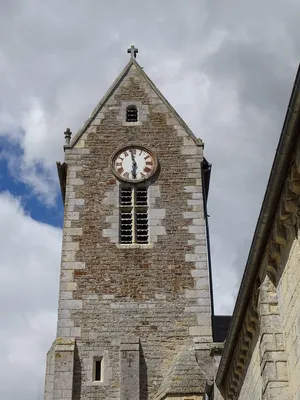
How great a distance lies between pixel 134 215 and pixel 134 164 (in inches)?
61.2

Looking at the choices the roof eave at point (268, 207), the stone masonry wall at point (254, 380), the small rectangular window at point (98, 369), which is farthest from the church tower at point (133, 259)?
the roof eave at point (268, 207)

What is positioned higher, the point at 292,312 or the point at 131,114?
the point at 131,114

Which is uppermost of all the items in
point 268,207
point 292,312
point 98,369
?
point 98,369

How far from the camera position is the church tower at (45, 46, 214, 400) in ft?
51.1

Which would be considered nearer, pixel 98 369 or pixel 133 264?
pixel 98 369

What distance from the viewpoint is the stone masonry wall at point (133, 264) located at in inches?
628

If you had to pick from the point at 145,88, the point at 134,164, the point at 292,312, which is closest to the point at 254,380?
the point at 292,312

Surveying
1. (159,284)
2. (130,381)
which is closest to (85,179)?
(159,284)

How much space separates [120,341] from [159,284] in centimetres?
170

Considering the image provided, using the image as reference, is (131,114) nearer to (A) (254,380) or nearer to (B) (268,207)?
(A) (254,380)

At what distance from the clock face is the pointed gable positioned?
1.24 metres

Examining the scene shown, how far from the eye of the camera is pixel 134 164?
61.0ft

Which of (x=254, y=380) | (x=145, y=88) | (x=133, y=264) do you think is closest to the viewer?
(x=254, y=380)

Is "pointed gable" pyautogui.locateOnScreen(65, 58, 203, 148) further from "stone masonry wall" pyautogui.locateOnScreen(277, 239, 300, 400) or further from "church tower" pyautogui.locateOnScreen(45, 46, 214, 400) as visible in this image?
"stone masonry wall" pyautogui.locateOnScreen(277, 239, 300, 400)
